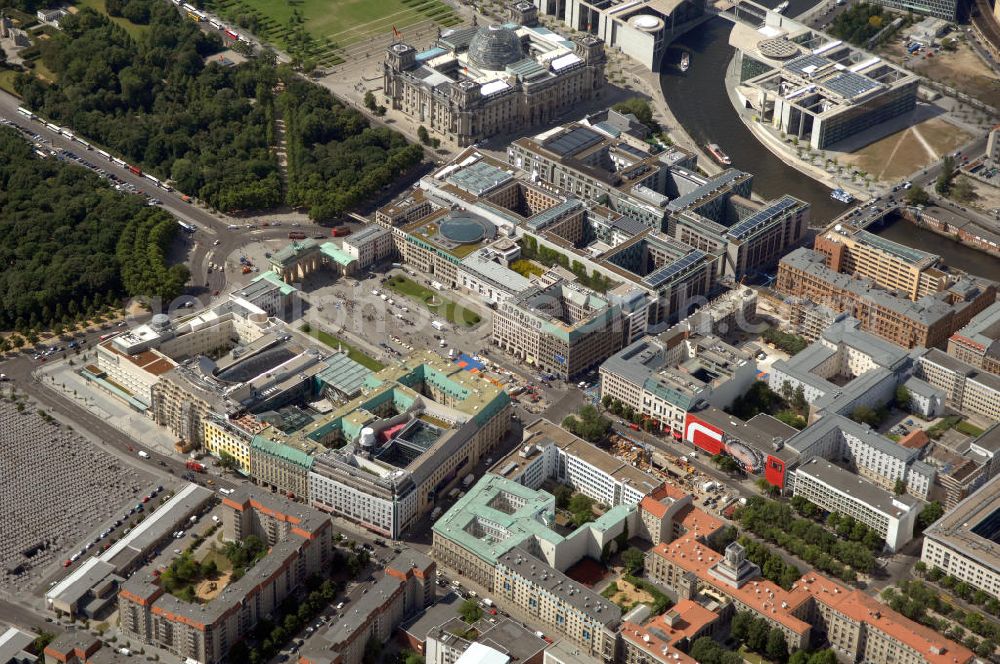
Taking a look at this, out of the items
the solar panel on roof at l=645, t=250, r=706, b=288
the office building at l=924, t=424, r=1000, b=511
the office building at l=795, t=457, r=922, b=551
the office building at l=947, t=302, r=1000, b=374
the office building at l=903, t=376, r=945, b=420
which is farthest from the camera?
the solar panel on roof at l=645, t=250, r=706, b=288

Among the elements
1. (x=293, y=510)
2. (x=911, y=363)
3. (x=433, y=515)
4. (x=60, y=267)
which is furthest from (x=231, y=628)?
(x=911, y=363)

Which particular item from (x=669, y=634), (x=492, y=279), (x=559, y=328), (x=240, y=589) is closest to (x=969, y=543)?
(x=669, y=634)

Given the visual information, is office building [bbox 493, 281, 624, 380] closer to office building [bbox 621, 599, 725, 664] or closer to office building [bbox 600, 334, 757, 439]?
office building [bbox 600, 334, 757, 439]

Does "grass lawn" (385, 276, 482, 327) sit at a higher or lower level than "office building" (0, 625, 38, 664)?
higher

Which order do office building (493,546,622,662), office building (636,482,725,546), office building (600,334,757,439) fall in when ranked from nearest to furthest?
office building (493,546,622,662) < office building (636,482,725,546) < office building (600,334,757,439)

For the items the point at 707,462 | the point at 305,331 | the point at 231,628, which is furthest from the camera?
the point at 305,331

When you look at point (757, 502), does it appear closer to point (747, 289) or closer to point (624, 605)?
point (624, 605)

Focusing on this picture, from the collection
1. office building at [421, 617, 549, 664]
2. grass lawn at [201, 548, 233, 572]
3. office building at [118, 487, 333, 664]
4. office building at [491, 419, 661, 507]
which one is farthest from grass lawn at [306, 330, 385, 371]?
office building at [421, 617, 549, 664]

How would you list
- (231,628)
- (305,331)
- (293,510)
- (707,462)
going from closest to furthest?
(231,628), (293,510), (707,462), (305,331)
